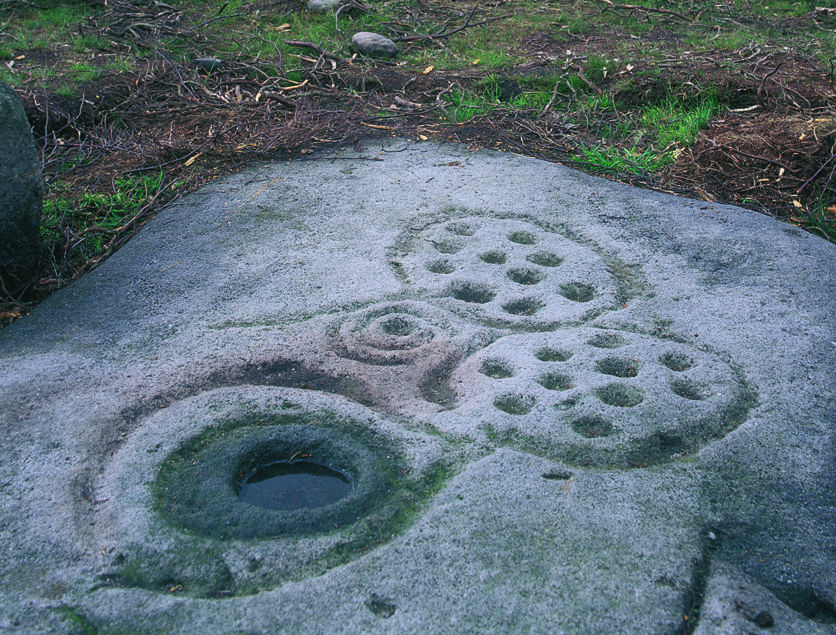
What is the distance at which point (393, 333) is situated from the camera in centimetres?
254

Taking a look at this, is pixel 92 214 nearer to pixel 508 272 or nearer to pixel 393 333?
pixel 393 333

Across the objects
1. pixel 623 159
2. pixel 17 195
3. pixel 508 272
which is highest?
pixel 17 195

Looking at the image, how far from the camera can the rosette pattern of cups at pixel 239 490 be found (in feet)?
5.54

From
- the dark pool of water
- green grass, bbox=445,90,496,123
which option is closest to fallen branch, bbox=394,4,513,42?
green grass, bbox=445,90,496,123

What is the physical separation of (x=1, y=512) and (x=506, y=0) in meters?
6.12

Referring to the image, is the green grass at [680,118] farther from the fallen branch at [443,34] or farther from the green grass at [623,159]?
the fallen branch at [443,34]

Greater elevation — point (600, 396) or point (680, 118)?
point (600, 396)

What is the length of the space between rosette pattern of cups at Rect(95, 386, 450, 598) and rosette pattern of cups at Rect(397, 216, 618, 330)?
0.73 metres

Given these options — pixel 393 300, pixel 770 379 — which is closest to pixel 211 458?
pixel 393 300

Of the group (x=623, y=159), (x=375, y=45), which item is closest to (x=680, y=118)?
(x=623, y=159)

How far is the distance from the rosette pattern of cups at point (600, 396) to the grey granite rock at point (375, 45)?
11.9ft

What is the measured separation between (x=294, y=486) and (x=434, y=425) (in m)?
0.40

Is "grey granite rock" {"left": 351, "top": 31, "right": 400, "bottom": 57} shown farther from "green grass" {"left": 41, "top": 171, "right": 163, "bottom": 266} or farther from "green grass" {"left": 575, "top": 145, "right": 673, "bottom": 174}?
"green grass" {"left": 41, "top": 171, "right": 163, "bottom": 266}

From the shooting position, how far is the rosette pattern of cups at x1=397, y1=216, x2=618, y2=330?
2629mm
